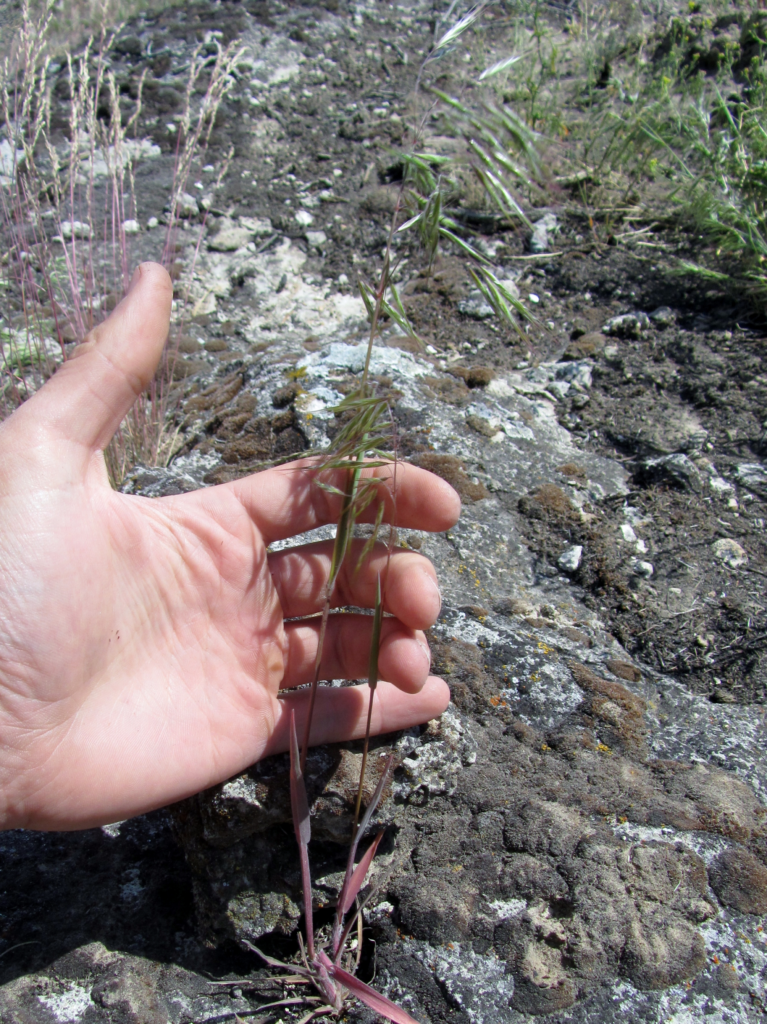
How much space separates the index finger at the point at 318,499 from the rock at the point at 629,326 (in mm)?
2607

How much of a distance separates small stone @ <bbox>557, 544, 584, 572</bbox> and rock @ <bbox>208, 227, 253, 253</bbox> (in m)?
3.43

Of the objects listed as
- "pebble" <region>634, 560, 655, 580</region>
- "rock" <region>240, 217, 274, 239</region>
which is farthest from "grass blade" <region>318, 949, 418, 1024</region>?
"rock" <region>240, 217, 274, 239</region>

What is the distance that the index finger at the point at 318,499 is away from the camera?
74.4 inches

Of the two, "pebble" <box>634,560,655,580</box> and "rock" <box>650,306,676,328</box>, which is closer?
"pebble" <box>634,560,655,580</box>

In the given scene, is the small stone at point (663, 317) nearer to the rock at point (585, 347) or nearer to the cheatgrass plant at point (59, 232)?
the rock at point (585, 347)

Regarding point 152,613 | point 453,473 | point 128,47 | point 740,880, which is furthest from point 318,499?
point 128,47

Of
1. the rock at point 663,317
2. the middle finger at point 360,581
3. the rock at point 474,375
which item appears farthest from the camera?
the rock at point 663,317

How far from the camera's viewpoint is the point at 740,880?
170 cm

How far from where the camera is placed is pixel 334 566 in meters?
1.69

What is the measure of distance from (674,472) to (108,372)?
8.24ft

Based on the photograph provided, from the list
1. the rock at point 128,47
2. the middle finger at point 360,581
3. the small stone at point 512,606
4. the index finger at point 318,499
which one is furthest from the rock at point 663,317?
the rock at point 128,47

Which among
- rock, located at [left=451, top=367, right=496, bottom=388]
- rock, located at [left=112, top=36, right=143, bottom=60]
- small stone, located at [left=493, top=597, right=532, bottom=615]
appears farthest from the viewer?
rock, located at [left=112, top=36, right=143, bottom=60]

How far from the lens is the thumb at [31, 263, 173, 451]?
5.36 ft

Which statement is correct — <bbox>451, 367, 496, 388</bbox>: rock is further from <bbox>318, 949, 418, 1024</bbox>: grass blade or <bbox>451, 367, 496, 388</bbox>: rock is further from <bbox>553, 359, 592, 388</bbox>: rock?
<bbox>318, 949, 418, 1024</bbox>: grass blade
